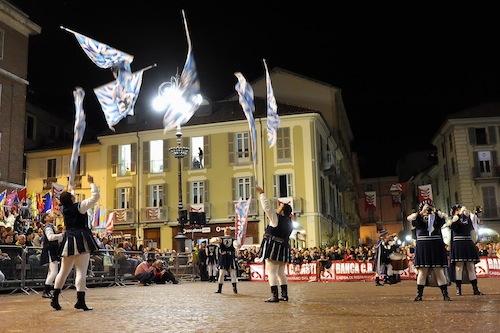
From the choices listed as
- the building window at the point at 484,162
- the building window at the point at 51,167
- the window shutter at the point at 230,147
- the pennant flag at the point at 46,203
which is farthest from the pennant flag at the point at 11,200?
the building window at the point at 484,162

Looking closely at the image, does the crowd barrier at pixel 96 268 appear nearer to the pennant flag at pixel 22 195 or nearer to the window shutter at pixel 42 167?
the pennant flag at pixel 22 195

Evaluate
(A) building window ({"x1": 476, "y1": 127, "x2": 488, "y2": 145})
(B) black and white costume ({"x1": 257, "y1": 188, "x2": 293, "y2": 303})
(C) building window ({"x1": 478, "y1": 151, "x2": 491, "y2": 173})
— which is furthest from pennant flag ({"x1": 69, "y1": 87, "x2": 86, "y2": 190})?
(A) building window ({"x1": 476, "y1": 127, "x2": 488, "y2": 145})

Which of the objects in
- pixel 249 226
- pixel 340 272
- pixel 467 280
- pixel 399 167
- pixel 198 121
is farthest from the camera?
pixel 399 167

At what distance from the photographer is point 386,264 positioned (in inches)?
835

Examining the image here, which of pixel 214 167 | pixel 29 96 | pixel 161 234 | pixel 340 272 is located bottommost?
pixel 340 272

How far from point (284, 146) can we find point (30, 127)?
2248 cm

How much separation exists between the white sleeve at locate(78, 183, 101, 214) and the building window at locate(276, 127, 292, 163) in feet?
104

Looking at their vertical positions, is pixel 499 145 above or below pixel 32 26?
below

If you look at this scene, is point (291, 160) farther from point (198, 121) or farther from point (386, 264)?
point (386, 264)

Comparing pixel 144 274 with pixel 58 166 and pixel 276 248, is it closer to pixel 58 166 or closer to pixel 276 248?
pixel 276 248

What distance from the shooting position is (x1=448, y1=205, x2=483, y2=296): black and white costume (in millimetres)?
12555

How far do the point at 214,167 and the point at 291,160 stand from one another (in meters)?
6.00

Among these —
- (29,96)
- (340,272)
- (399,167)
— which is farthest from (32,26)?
(399,167)

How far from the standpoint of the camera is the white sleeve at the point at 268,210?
425 inches
